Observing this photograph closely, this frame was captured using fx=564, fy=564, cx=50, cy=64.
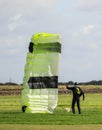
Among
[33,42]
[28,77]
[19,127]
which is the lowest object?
[19,127]

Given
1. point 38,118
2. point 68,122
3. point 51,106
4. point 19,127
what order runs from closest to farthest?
point 19,127 < point 68,122 < point 38,118 < point 51,106

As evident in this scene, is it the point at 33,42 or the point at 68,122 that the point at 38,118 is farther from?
the point at 33,42

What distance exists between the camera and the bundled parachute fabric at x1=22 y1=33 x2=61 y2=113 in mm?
26906

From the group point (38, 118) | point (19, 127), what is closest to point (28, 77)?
point (38, 118)

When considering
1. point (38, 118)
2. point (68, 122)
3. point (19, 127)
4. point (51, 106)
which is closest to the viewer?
point (19, 127)

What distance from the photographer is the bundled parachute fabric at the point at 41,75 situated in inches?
1059

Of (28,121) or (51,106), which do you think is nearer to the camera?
(28,121)

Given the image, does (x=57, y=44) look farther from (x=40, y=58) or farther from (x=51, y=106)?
(x=51, y=106)

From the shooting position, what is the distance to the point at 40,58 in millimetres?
27109

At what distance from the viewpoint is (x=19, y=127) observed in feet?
65.9

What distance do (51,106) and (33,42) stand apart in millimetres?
3225

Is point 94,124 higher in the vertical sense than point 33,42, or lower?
lower

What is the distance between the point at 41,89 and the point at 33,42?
2.31 meters

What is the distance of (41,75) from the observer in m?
27.1
